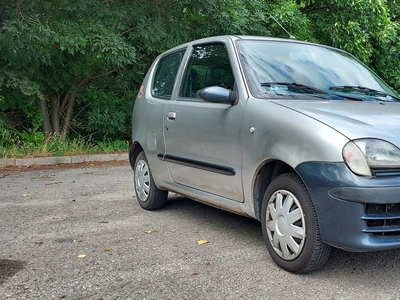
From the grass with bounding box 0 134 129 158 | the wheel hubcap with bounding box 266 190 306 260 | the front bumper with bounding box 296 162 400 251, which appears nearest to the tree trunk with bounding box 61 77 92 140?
the grass with bounding box 0 134 129 158

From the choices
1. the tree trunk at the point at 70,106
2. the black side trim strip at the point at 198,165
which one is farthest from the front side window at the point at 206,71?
the tree trunk at the point at 70,106

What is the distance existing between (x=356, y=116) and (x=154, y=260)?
1.75m

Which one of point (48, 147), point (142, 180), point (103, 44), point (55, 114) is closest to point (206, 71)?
point (142, 180)

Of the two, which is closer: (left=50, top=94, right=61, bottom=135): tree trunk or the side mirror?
the side mirror

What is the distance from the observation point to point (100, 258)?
3.64 meters

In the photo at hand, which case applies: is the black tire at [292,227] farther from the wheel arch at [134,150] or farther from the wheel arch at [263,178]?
the wheel arch at [134,150]

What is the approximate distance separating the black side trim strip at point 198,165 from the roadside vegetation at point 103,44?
5.24 meters

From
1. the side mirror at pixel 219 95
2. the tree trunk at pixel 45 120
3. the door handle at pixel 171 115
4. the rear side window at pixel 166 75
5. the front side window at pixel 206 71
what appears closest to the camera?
the side mirror at pixel 219 95

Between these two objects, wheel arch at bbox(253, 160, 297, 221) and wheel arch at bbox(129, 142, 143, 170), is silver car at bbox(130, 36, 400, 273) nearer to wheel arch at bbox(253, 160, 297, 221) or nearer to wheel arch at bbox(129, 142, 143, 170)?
wheel arch at bbox(253, 160, 297, 221)

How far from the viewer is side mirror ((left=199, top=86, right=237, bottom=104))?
3711 millimetres

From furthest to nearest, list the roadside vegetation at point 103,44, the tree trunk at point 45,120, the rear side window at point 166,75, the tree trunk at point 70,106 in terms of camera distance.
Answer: the tree trunk at point 70,106, the tree trunk at point 45,120, the roadside vegetation at point 103,44, the rear side window at point 166,75

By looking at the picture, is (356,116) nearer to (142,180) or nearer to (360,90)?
(360,90)

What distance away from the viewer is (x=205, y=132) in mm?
4031

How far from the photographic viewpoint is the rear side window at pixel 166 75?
4.89 metres
